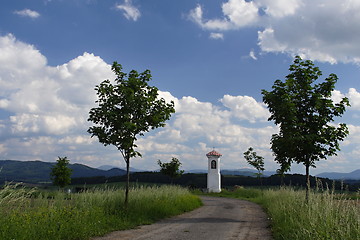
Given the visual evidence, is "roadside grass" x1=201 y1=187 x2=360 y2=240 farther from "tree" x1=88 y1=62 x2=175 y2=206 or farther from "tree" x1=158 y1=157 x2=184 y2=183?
"tree" x1=158 y1=157 x2=184 y2=183

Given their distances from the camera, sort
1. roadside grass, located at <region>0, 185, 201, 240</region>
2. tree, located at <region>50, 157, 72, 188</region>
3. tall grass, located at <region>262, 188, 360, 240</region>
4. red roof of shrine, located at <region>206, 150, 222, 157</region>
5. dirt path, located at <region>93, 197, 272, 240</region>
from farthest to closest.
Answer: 1. red roof of shrine, located at <region>206, 150, 222, 157</region>
2. tree, located at <region>50, 157, 72, 188</region>
3. dirt path, located at <region>93, 197, 272, 240</region>
4. roadside grass, located at <region>0, 185, 201, 240</region>
5. tall grass, located at <region>262, 188, 360, 240</region>

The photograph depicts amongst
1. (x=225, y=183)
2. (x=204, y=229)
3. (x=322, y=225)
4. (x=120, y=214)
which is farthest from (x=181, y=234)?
(x=225, y=183)

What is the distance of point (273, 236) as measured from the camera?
440 inches

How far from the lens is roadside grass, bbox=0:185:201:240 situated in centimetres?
949

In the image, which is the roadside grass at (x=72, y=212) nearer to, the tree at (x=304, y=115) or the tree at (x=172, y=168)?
the tree at (x=304, y=115)

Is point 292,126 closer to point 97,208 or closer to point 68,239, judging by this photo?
point 97,208

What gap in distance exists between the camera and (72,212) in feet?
38.6

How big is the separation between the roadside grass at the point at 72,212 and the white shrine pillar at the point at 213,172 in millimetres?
35107

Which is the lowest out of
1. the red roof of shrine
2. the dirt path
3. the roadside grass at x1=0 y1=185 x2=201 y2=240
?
the dirt path

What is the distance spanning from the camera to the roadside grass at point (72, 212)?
9.49 metres

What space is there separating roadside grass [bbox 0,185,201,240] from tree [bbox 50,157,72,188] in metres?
24.3

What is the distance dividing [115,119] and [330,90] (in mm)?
11325

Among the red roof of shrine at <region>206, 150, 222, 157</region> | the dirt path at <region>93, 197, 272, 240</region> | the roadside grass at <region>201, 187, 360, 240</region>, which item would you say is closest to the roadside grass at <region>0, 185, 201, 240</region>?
the dirt path at <region>93, 197, 272, 240</region>

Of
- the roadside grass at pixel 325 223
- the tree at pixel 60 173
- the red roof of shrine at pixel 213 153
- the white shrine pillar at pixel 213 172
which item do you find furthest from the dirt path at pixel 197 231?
the red roof of shrine at pixel 213 153
